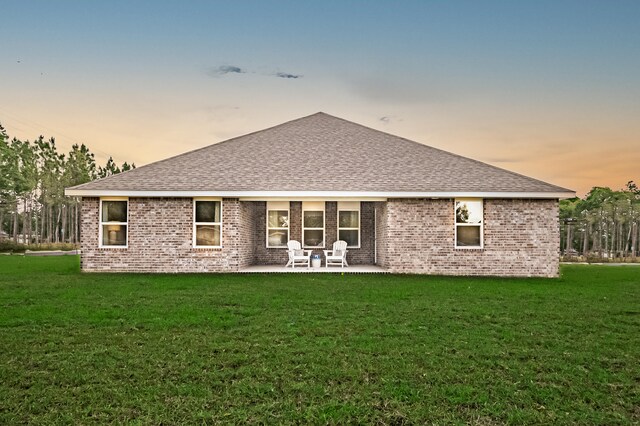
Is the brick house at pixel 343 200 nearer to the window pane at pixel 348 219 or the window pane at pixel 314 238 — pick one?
the window pane at pixel 348 219

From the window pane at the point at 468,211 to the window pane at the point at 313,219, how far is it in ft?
18.9

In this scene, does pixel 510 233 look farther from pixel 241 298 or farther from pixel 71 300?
pixel 71 300

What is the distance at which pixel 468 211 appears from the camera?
1700 cm

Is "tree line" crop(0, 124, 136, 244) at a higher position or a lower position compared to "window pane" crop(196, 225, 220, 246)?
higher

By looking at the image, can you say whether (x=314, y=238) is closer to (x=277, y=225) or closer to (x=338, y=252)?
(x=338, y=252)

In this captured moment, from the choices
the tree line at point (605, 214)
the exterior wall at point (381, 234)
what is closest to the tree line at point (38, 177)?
the exterior wall at point (381, 234)

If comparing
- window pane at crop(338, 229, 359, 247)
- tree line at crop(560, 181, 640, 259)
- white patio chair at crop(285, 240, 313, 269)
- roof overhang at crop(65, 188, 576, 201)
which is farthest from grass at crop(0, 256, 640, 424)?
tree line at crop(560, 181, 640, 259)

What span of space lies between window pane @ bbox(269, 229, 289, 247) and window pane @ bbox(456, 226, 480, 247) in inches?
277

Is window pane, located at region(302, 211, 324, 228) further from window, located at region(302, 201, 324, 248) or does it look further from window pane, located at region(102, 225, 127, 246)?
window pane, located at region(102, 225, 127, 246)

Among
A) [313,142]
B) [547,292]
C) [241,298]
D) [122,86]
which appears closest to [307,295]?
[241,298]

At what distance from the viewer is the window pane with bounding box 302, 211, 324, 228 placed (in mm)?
20406

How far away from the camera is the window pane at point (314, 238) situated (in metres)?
20.4

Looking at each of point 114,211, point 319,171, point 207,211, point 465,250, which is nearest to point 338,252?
point 319,171

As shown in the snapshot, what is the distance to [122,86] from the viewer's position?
2000 centimetres
